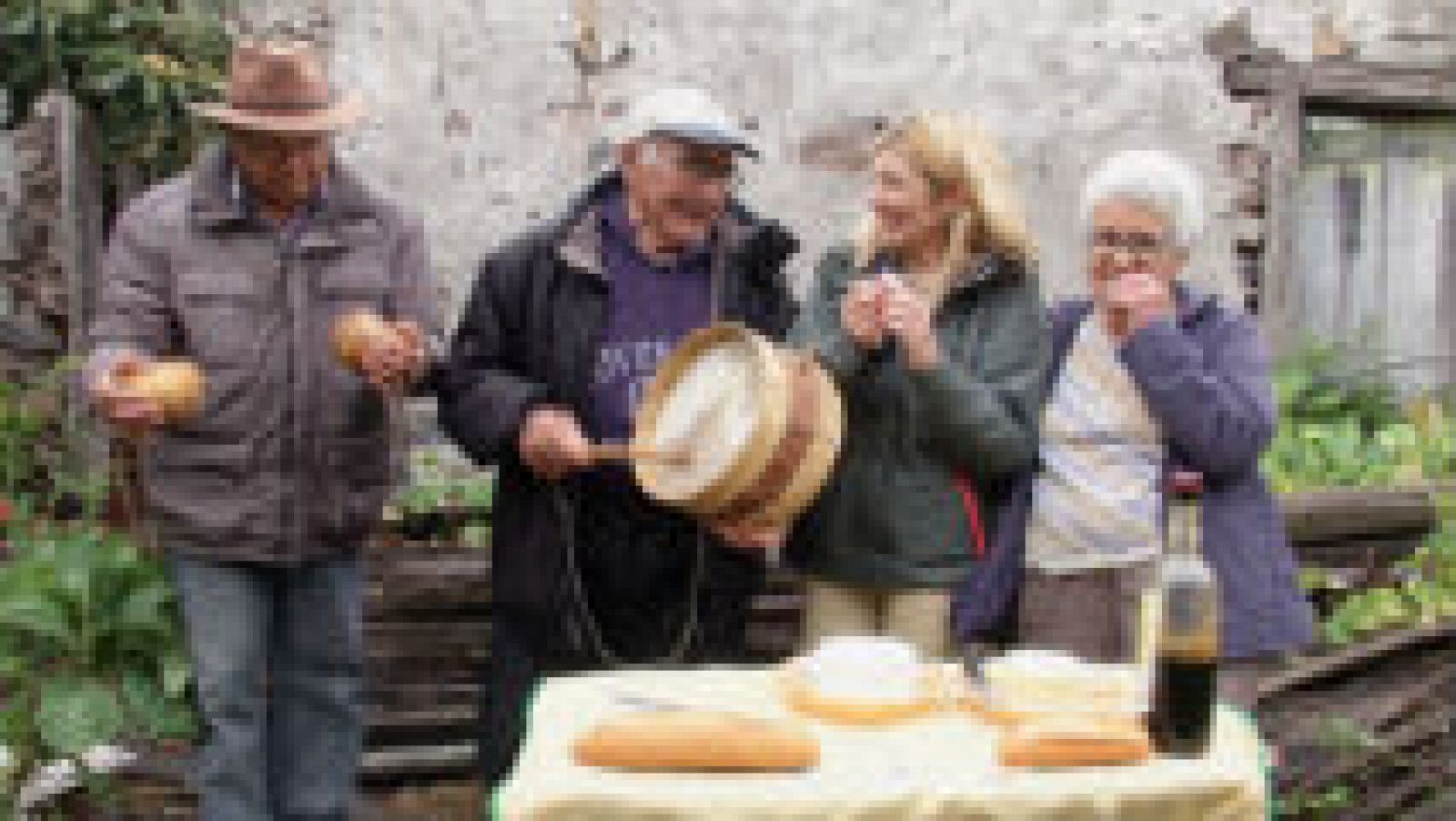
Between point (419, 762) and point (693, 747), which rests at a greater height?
point (693, 747)

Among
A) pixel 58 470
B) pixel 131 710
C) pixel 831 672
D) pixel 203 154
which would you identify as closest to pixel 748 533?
pixel 831 672

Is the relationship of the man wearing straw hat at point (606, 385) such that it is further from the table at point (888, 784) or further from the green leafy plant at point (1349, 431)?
the green leafy plant at point (1349, 431)

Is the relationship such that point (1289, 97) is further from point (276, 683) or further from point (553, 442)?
point (276, 683)

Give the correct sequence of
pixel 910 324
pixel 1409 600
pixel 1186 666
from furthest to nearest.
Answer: pixel 1409 600 < pixel 910 324 < pixel 1186 666

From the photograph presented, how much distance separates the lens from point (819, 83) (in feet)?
22.8

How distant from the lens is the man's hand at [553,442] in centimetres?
378

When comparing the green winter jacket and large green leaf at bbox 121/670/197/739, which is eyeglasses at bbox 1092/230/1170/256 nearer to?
the green winter jacket

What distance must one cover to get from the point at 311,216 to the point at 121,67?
2.15 m

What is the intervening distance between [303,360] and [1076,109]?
3990mm

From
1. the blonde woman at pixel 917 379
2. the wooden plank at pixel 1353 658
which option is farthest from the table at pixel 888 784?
the wooden plank at pixel 1353 658

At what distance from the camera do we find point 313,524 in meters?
3.99

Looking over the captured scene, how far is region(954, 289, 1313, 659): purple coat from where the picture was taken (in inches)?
136

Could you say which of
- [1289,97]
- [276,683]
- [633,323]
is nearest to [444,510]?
[276,683]

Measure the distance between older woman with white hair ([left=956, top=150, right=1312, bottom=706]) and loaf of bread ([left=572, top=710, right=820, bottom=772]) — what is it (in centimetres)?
101
